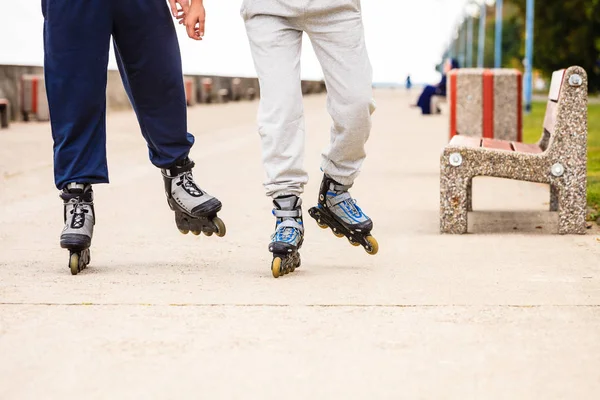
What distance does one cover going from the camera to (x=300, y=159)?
190 inches

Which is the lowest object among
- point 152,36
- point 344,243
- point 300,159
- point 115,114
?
point 115,114

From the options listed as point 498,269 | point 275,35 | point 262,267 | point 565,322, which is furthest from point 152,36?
point 565,322

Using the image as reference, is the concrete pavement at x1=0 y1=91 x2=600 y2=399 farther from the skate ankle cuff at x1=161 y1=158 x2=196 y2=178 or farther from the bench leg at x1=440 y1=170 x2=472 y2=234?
the skate ankle cuff at x1=161 y1=158 x2=196 y2=178

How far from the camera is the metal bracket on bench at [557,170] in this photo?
20.2 ft

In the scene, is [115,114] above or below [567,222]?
below

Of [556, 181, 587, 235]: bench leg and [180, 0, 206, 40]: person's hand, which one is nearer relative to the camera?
[180, 0, 206, 40]: person's hand

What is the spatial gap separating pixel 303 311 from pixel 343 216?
1192mm

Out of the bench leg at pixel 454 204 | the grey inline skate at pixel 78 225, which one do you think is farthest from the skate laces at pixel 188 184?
the bench leg at pixel 454 204

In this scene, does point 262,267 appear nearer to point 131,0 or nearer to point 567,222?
point 131,0

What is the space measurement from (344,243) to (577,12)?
138 feet

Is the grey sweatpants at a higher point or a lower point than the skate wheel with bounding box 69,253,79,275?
higher

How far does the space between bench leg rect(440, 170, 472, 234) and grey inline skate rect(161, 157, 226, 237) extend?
4.49 ft

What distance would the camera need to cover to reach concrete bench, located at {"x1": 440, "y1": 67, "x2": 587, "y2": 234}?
611 centimetres

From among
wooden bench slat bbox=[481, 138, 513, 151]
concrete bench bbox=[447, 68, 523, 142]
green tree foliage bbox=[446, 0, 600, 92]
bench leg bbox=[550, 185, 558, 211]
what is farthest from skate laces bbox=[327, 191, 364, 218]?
green tree foliage bbox=[446, 0, 600, 92]
